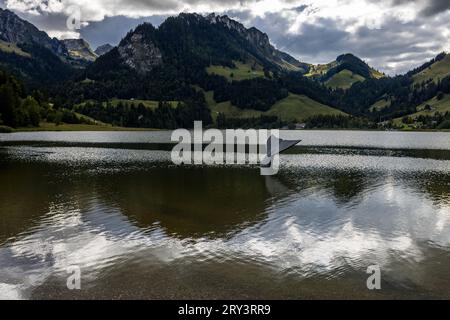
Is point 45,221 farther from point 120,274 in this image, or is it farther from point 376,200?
point 376,200

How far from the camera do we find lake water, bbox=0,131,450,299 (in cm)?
1997

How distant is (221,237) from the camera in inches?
1130

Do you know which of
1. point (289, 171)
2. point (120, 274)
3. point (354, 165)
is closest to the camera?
point (120, 274)

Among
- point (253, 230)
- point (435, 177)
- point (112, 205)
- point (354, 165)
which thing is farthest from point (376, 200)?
point (354, 165)

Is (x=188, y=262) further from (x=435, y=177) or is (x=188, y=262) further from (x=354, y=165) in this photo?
(x=354, y=165)

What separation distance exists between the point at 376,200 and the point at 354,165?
37278 millimetres

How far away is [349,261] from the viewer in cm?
2411

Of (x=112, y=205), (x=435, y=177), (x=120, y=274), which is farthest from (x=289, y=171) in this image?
(x=120, y=274)

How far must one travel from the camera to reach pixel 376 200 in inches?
1757

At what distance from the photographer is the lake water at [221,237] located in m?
20.0
